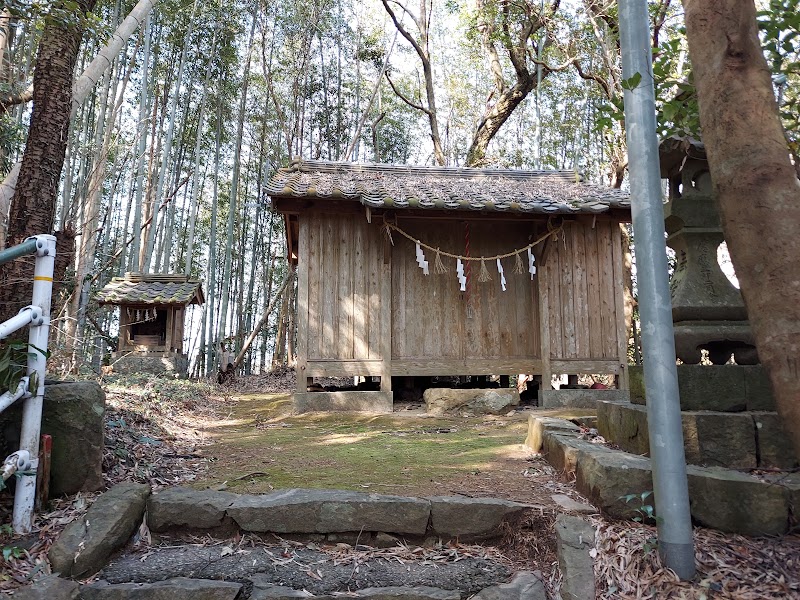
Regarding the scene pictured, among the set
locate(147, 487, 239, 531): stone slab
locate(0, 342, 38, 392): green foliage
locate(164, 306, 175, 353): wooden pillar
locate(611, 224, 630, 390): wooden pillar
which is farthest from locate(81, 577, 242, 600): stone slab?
locate(164, 306, 175, 353): wooden pillar

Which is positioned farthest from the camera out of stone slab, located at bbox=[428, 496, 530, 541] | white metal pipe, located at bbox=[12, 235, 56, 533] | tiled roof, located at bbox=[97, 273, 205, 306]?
tiled roof, located at bbox=[97, 273, 205, 306]

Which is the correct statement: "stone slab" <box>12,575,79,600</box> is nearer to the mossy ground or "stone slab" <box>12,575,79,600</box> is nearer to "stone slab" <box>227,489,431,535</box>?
"stone slab" <box>227,489,431,535</box>

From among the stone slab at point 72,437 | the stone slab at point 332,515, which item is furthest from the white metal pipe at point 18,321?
the stone slab at point 332,515

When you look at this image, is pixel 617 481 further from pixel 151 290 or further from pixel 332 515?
pixel 151 290

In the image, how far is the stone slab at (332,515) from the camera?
103 inches

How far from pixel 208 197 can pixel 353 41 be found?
32.1 ft

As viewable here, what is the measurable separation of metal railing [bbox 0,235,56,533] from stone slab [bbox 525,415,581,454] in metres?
3.51

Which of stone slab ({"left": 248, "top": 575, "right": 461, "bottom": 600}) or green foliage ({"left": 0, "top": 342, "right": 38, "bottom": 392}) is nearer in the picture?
stone slab ({"left": 248, "top": 575, "right": 461, "bottom": 600})

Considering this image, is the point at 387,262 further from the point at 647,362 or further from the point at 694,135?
the point at 647,362

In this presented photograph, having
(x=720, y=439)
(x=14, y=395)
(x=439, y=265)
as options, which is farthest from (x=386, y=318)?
(x=14, y=395)

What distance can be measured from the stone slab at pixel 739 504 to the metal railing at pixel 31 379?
10.7ft

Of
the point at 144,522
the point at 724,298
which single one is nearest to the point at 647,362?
the point at 724,298

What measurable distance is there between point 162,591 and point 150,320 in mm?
10292

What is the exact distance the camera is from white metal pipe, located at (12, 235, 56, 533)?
92.5 inches
